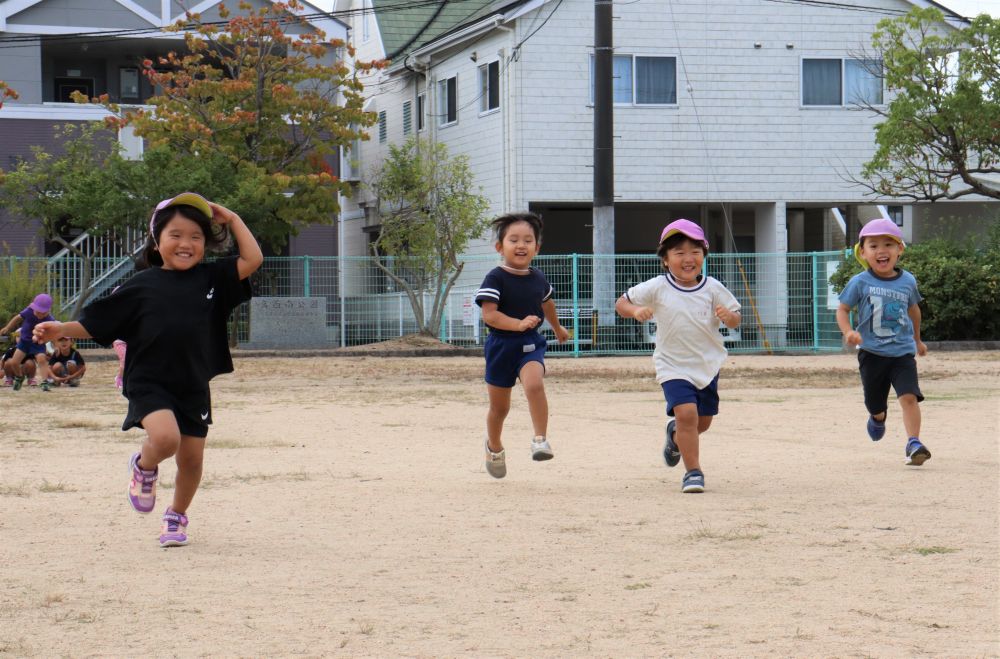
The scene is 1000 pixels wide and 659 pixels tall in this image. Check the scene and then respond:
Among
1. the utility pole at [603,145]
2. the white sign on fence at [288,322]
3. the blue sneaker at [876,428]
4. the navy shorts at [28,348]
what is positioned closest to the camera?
the blue sneaker at [876,428]

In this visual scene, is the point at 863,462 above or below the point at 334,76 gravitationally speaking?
below

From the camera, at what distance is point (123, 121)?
2898 cm

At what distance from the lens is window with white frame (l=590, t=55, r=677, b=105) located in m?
29.0

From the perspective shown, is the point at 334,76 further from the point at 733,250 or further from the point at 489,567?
the point at 489,567

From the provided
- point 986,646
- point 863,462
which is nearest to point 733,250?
point 863,462

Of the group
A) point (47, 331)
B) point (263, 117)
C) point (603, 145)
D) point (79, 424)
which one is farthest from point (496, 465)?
point (263, 117)

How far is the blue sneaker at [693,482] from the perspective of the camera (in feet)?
24.4

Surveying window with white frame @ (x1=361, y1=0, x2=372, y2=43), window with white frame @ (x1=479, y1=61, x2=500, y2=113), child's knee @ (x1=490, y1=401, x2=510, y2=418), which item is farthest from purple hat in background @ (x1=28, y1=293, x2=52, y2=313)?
window with white frame @ (x1=361, y1=0, x2=372, y2=43)

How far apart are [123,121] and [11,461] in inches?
827

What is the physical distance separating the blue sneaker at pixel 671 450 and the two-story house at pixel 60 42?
2390 centimetres

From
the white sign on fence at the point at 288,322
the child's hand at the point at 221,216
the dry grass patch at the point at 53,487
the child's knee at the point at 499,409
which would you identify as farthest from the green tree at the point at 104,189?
the child's hand at the point at 221,216

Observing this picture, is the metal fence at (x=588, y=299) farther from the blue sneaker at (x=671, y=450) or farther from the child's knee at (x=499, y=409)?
the child's knee at (x=499, y=409)

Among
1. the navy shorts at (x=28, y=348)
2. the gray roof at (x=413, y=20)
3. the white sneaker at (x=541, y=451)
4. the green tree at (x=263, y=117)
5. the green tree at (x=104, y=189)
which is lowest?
the white sneaker at (x=541, y=451)

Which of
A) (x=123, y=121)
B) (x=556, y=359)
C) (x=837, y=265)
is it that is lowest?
(x=556, y=359)
